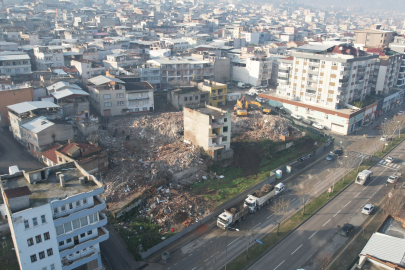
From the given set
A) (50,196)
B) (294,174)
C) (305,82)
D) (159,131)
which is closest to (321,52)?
(305,82)

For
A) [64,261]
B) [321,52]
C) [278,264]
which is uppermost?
[321,52]

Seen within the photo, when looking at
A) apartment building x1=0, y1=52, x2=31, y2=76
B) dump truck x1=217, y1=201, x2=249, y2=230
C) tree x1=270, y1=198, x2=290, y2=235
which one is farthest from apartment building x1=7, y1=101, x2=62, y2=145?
tree x1=270, y1=198, x2=290, y2=235

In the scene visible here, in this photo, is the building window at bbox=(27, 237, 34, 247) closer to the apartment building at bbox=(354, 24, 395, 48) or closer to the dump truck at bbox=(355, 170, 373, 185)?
the dump truck at bbox=(355, 170, 373, 185)

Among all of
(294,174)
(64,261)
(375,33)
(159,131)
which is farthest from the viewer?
(375,33)

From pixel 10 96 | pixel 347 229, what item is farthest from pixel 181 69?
pixel 347 229

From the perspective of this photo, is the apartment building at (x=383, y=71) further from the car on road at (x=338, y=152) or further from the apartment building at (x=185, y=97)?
the apartment building at (x=185, y=97)

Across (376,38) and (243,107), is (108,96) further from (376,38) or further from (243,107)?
(376,38)

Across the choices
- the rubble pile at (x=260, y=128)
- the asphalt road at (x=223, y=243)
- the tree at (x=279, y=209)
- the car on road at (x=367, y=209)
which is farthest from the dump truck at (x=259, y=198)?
the rubble pile at (x=260, y=128)

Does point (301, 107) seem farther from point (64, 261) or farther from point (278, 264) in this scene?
point (64, 261)
